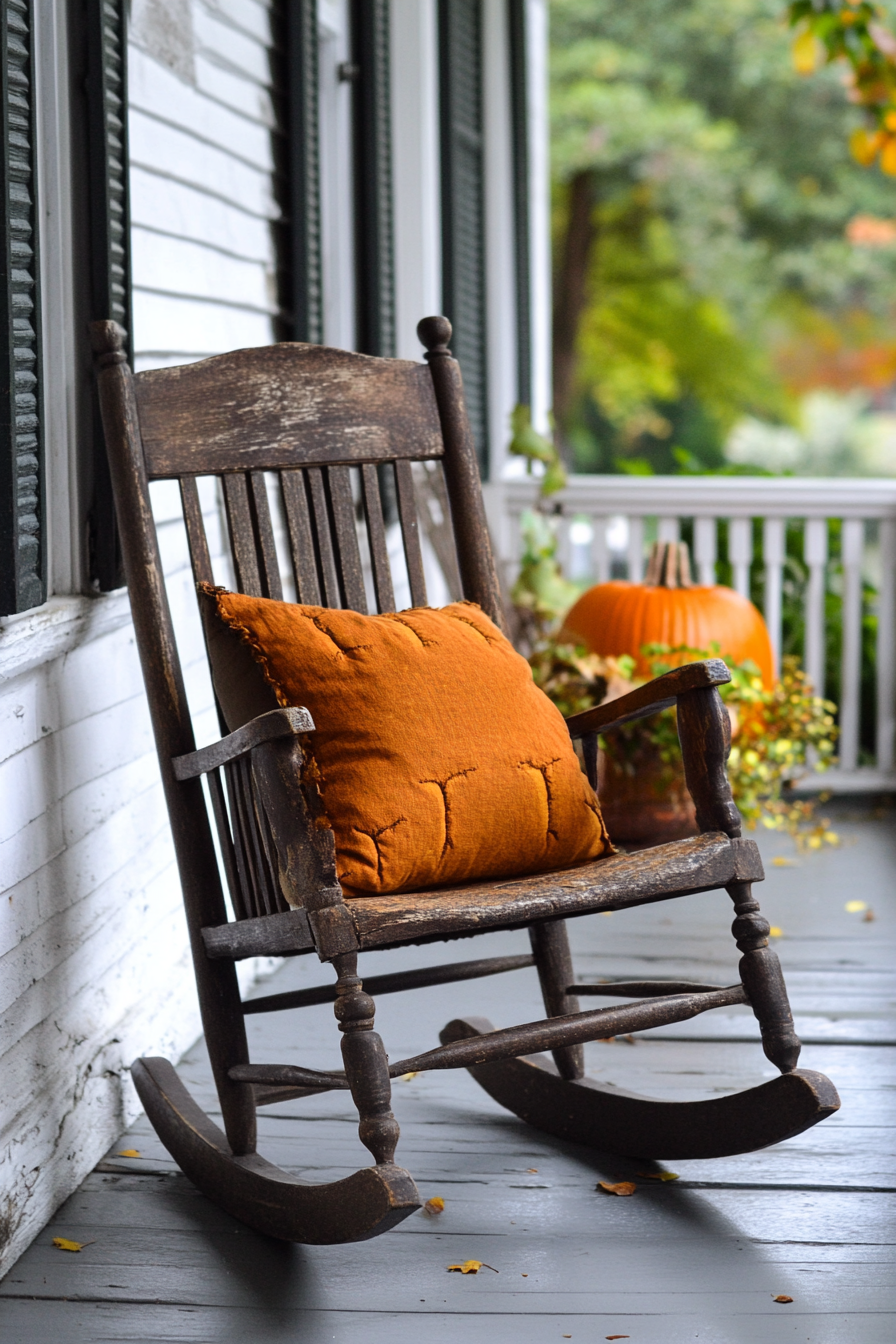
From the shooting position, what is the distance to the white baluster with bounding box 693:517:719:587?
3.78m

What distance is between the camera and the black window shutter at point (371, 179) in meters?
3.08

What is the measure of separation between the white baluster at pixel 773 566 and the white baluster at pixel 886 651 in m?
0.25

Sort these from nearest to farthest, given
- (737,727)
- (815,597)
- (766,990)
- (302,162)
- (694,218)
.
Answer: (766,990) → (302,162) → (737,727) → (815,597) → (694,218)

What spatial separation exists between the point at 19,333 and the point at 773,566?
8.51ft

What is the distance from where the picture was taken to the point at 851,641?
371 cm

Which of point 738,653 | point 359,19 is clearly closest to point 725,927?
point 738,653

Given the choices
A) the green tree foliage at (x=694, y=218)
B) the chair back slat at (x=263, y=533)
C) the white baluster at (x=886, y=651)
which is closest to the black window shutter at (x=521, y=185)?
the white baluster at (x=886, y=651)

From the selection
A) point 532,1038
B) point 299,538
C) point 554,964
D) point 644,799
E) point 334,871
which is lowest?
point 644,799

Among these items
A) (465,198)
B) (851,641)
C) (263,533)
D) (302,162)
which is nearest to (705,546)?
(851,641)

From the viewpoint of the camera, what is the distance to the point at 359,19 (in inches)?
124

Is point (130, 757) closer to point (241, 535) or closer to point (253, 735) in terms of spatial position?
point (241, 535)

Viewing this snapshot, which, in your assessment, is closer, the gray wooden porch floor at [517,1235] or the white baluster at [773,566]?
the gray wooden porch floor at [517,1235]

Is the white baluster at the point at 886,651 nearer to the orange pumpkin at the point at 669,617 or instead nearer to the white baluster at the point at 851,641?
the white baluster at the point at 851,641

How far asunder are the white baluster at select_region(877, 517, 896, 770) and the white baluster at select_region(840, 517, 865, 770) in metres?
0.06
